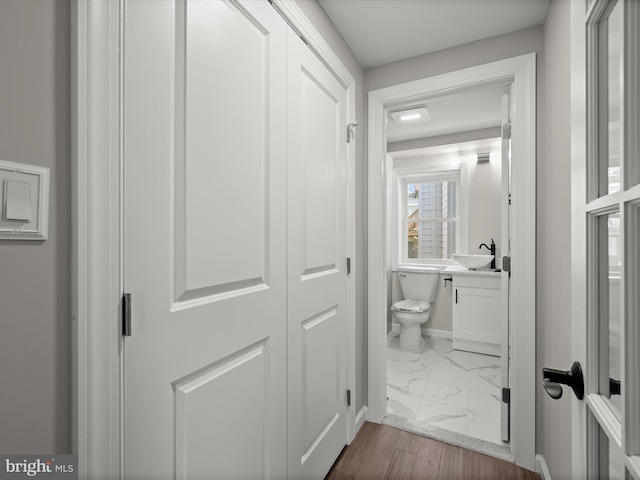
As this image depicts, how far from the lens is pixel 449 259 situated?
13.3 ft

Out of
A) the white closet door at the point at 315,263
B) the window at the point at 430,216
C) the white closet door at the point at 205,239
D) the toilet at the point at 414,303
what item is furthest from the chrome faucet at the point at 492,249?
the white closet door at the point at 205,239

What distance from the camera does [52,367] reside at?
0.58 m

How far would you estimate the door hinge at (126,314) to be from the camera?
0.68 m

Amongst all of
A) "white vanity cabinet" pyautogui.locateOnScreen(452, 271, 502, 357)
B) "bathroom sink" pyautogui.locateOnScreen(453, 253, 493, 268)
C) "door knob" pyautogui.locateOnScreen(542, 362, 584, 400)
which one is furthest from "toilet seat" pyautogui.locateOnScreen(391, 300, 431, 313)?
"door knob" pyautogui.locateOnScreen(542, 362, 584, 400)

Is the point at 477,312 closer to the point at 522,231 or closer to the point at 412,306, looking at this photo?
the point at 412,306

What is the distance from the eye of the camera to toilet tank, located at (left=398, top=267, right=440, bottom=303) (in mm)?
3797

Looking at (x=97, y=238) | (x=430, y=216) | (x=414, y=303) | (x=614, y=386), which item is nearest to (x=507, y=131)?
(x=614, y=386)

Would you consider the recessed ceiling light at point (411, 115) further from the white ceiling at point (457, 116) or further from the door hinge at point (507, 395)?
the door hinge at point (507, 395)

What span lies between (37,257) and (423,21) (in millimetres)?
1970

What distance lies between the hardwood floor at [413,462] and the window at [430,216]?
2.59 meters

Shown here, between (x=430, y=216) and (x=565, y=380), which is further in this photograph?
(x=430, y=216)

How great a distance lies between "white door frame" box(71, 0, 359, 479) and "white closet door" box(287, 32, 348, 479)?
713 mm

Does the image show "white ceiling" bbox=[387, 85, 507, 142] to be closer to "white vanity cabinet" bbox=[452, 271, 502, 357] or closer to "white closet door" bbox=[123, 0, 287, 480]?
"white vanity cabinet" bbox=[452, 271, 502, 357]

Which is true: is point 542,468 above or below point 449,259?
below
